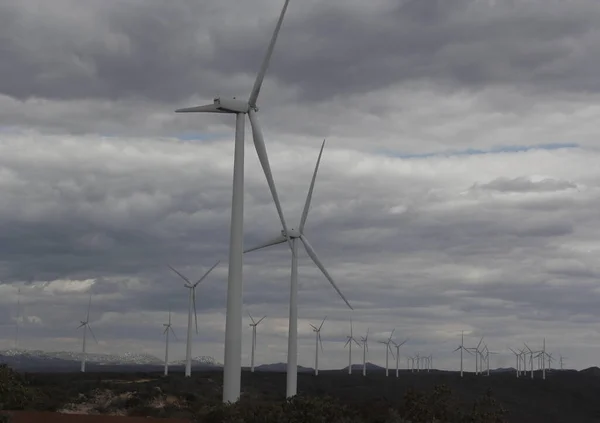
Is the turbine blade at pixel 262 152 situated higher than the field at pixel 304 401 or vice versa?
the turbine blade at pixel 262 152

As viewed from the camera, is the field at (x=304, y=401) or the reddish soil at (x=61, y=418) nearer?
the field at (x=304, y=401)

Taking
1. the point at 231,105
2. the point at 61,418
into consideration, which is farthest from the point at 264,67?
the point at 61,418

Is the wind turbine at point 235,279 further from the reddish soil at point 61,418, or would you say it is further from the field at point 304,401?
the reddish soil at point 61,418

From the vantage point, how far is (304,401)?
45281 mm

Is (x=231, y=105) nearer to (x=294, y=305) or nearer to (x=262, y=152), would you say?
(x=262, y=152)

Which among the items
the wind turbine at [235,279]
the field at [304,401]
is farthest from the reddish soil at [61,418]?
the wind turbine at [235,279]

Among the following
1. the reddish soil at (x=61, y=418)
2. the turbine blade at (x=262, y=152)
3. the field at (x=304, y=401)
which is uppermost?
the turbine blade at (x=262, y=152)

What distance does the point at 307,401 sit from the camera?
4522 centimetres

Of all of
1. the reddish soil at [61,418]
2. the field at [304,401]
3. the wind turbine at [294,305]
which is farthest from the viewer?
the wind turbine at [294,305]

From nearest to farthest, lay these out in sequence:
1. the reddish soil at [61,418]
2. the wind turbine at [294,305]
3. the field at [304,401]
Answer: the field at [304,401] < the reddish soil at [61,418] < the wind turbine at [294,305]

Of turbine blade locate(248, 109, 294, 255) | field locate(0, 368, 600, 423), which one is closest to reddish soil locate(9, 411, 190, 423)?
field locate(0, 368, 600, 423)

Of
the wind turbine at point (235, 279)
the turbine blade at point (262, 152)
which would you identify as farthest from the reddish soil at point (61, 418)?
the turbine blade at point (262, 152)

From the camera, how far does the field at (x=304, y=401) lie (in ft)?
153

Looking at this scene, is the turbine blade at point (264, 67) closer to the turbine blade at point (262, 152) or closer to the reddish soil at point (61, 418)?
the turbine blade at point (262, 152)
